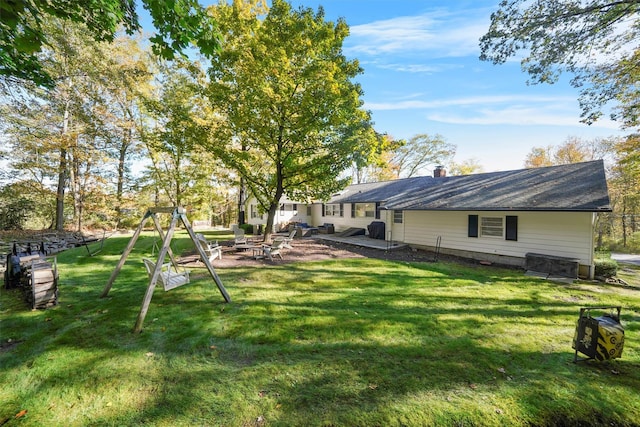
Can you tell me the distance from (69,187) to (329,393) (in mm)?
28156

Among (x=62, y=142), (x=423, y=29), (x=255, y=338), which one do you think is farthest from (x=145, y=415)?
(x=62, y=142)

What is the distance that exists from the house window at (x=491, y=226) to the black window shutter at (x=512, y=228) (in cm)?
31

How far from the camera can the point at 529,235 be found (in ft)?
34.5

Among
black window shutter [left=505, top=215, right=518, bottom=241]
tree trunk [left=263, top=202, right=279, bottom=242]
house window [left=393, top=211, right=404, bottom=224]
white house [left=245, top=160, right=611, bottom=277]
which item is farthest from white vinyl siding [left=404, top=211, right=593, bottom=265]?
tree trunk [left=263, top=202, right=279, bottom=242]

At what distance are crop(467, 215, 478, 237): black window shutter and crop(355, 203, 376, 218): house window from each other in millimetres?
7528

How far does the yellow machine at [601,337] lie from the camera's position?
3.48 m

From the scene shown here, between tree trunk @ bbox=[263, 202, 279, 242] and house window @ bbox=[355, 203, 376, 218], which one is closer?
tree trunk @ bbox=[263, 202, 279, 242]

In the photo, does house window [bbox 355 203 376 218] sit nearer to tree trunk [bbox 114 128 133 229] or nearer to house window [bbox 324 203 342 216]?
house window [bbox 324 203 342 216]

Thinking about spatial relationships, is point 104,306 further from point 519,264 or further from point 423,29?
point 519,264

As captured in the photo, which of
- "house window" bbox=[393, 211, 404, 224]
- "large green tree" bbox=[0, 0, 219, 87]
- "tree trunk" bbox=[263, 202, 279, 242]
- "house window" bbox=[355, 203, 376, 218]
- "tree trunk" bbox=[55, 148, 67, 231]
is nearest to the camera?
"large green tree" bbox=[0, 0, 219, 87]

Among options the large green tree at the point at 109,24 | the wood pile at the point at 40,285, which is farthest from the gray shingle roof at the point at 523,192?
the wood pile at the point at 40,285

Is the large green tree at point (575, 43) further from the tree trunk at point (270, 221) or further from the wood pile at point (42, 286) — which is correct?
the wood pile at point (42, 286)

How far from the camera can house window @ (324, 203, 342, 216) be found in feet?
73.4

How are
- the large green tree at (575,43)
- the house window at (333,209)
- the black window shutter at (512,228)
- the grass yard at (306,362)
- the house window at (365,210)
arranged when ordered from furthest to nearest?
the house window at (333,209) → the house window at (365,210) → the black window shutter at (512,228) → the large green tree at (575,43) → the grass yard at (306,362)
